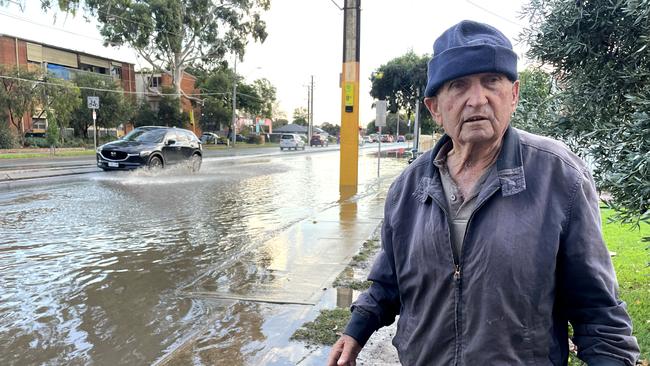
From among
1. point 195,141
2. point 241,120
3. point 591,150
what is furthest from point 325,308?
point 241,120

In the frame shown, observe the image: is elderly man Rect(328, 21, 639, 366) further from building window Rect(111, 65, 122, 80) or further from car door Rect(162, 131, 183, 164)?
building window Rect(111, 65, 122, 80)

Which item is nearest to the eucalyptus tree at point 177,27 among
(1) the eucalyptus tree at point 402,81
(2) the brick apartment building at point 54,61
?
(2) the brick apartment building at point 54,61

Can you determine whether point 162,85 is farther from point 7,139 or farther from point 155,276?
point 155,276

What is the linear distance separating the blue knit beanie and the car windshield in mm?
15789

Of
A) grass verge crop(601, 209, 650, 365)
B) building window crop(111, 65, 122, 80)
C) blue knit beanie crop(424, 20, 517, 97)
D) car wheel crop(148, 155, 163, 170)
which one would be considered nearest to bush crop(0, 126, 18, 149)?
car wheel crop(148, 155, 163, 170)

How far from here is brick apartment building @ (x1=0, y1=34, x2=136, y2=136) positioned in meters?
42.0

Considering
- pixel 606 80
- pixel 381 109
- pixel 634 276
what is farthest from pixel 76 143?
pixel 606 80

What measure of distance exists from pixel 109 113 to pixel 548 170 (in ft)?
149

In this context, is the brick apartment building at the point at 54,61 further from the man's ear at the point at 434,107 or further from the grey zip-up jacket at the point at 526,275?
the grey zip-up jacket at the point at 526,275

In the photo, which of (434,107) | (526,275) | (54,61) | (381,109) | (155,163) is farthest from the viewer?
(54,61)

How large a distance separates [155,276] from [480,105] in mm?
4621

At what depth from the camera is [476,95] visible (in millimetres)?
1576

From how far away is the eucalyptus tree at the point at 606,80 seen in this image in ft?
8.68

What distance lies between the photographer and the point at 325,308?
4.16m
